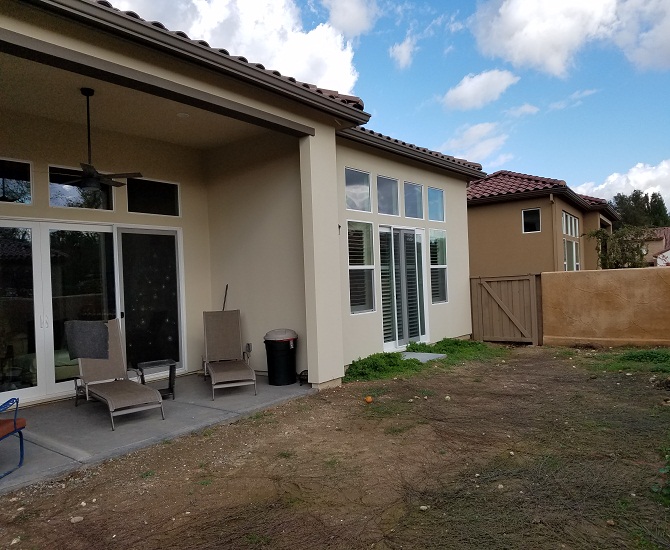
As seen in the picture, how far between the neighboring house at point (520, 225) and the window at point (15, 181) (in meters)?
11.3

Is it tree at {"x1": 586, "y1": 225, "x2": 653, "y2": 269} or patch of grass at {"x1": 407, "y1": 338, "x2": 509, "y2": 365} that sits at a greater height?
tree at {"x1": 586, "y1": 225, "x2": 653, "y2": 269}

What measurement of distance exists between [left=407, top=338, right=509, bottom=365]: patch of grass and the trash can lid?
3142 millimetres

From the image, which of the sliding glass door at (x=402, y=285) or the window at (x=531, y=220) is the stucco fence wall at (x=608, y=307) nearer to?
the sliding glass door at (x=402, y=285)

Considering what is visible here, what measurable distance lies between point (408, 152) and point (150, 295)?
208 inches

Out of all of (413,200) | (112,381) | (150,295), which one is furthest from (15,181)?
(413,200)

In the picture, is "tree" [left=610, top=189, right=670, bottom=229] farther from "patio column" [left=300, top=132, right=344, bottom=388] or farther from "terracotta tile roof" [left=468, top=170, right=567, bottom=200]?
"patio column" [left=300, top=132, right=344, bottom=388]

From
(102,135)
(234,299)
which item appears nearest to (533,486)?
(234,299)

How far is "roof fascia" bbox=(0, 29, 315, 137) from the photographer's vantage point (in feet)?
13.5

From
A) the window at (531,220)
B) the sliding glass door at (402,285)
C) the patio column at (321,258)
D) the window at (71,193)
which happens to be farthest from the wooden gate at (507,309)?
the window at (71,193)

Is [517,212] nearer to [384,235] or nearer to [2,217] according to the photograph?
[384,235]

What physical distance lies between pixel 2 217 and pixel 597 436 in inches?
278

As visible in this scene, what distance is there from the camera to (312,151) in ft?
22.8

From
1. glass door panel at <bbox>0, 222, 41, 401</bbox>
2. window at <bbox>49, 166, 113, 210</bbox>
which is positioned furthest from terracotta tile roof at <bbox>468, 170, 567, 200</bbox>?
glass door panel at <bbox>0, 222, 41, 401</bbox>

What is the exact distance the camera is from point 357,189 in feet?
28.5
